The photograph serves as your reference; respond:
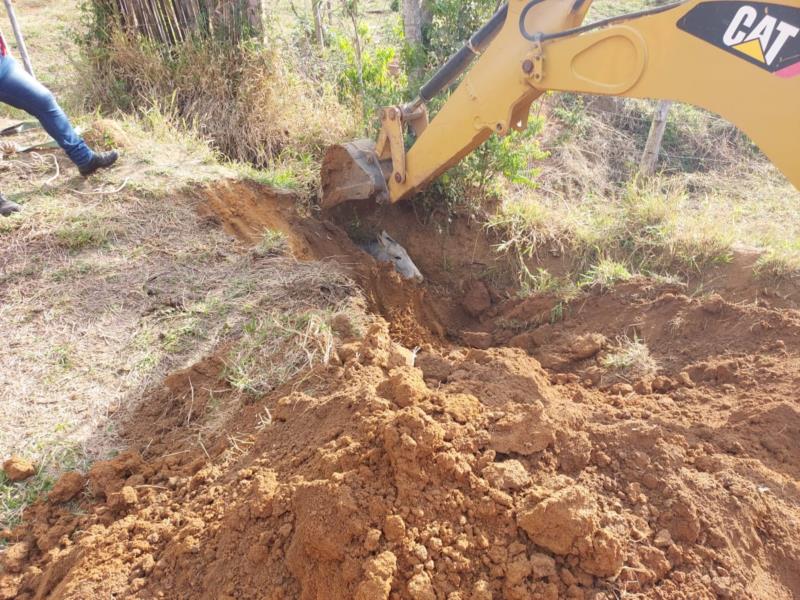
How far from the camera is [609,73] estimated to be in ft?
9.12

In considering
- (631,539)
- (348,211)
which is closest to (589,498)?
(631,539)

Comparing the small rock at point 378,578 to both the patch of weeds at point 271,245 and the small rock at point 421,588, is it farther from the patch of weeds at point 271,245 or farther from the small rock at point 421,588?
the patch of weeds at point 271,245

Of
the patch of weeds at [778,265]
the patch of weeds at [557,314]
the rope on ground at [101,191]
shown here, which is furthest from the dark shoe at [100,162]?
the patch of weeds at [778,265]

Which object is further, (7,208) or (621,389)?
(7,208)

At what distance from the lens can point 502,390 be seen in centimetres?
254

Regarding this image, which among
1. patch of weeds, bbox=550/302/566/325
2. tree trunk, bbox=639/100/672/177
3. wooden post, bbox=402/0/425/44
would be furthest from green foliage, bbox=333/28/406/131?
tree trunk, bbox=639/100/672/177

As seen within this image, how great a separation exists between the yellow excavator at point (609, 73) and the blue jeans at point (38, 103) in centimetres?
209

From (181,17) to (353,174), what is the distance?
313 cm

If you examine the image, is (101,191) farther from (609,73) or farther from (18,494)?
(609,73)

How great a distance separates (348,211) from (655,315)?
7.66 ft

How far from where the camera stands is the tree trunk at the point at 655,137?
24.5ft

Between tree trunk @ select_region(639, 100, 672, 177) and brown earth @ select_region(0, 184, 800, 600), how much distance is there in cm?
517

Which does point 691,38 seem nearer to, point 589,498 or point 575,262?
point 589,498

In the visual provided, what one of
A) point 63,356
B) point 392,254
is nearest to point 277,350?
point 63,356
